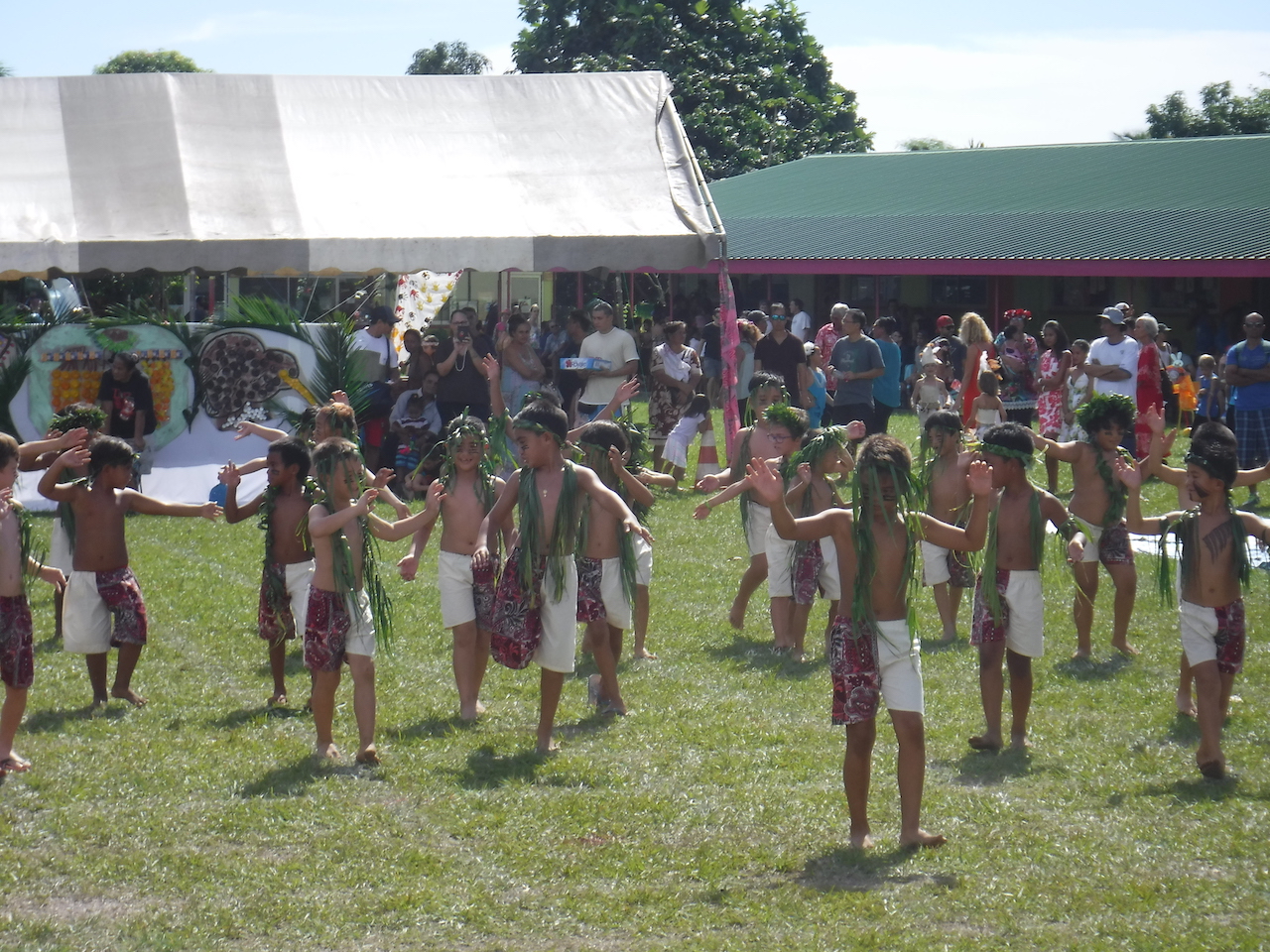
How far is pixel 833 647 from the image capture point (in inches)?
212

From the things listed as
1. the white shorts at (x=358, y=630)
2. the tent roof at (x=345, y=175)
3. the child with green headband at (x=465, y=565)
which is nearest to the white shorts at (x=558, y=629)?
the child with green headband at (x=465, y=565)

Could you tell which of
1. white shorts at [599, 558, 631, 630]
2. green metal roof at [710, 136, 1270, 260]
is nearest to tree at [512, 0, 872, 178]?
green metal roof at [710, 136, 1270, 260]

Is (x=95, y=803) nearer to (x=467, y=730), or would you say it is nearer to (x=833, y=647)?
(x=467, y=730)

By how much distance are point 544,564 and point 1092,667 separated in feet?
11.4

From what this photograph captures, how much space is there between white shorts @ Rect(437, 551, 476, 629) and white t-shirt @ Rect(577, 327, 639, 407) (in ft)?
21.6

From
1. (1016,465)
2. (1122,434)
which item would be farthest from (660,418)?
(1016,465)

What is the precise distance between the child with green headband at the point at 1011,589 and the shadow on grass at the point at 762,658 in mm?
1568

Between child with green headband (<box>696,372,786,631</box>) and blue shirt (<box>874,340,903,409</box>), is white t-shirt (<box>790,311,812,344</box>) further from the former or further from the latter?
child with green headband (<box>696,372,786,631</box>)

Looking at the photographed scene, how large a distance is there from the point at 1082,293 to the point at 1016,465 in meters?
20.6

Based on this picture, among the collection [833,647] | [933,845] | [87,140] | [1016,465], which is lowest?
[933,845]

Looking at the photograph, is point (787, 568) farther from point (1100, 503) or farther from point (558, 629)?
point (558, 629)

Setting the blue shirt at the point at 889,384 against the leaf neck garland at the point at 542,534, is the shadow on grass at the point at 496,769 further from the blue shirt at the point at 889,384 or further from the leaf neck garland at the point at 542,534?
the blue shirt at the point at 889,384

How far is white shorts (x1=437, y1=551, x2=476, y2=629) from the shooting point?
23.2 feet

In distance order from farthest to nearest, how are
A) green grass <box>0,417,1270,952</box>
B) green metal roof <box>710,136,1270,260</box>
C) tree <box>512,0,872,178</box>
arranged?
1. tree <box>512,0,872,178</box>
2. green metal roof <box>710,136,1270,260</box>
3. green grass <box>0,417,1270,952</box>
